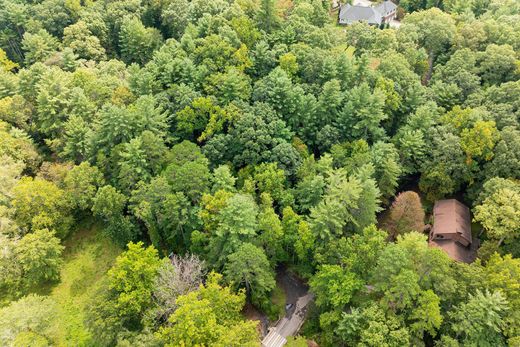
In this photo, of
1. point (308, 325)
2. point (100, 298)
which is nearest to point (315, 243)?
Result: point (308, 325)

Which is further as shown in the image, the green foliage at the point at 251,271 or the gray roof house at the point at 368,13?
the gray roof house at the point at 368,13

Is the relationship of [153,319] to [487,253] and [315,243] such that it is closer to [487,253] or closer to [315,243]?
[315,243]

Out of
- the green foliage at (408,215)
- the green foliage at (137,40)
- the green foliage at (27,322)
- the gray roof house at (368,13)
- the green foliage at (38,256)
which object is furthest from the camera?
the gray roof house at (368,13)

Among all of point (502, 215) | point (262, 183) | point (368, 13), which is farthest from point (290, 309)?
point (368, 13)

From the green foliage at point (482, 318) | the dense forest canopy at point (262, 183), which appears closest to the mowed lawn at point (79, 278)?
the dense forest canopy at point (262, 183)

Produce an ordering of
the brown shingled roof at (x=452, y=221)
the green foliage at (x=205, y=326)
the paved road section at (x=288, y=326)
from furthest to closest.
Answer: the brown shingled roof at (x=452, y=221) < the paved road section at (x=288, y=326) < the green foliage at (x=205, y=326)

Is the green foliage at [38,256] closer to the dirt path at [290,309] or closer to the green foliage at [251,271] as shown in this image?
the green foliage at [251,271]

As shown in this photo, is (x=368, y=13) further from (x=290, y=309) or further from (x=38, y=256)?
(x=38, y=256)
